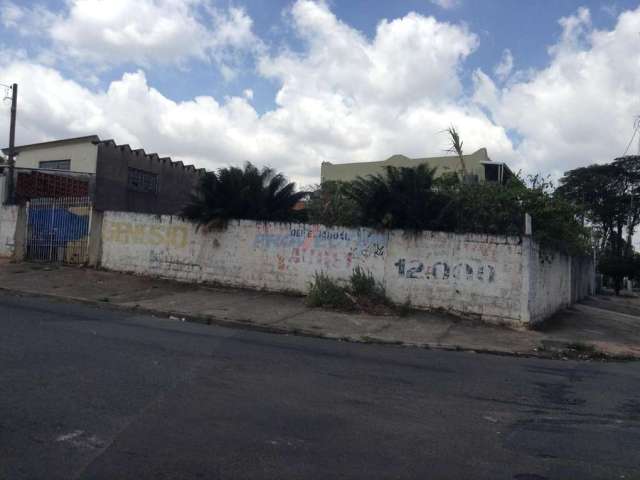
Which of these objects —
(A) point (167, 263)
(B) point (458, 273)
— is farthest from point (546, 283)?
(A) point (167, 263)

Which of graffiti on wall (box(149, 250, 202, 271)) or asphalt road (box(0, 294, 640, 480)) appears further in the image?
graffiti on wall (box(149, 250, 202, 271))

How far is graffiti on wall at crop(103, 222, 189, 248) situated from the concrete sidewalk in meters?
1.14

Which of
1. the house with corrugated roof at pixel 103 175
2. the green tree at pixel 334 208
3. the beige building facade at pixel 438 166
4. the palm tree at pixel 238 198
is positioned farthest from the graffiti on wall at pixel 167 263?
the beige building facade at pixel 438 166

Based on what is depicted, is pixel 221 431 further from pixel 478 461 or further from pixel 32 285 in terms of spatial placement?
pixel 32 285

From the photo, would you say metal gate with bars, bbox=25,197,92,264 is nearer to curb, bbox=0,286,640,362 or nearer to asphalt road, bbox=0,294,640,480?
curb, bbox=0,286,640,362

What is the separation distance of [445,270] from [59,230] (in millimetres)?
13115

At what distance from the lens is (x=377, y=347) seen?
33.7 ft

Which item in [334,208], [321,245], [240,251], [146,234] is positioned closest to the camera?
[321,245]

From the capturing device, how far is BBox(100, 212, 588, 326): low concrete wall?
44.1 feet

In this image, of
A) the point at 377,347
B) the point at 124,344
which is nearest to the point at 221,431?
the point at 124,344

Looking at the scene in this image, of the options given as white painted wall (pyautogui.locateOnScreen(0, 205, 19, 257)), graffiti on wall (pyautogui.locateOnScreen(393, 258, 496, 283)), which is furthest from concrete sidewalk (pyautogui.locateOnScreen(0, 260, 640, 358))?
white painted wall (pyautogui.locateOnScreen(0, 205, 19, 257))

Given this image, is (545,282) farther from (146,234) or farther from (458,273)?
(146,234)

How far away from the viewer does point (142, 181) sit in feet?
93.6

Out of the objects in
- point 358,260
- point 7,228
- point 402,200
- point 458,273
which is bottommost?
point 458,273
